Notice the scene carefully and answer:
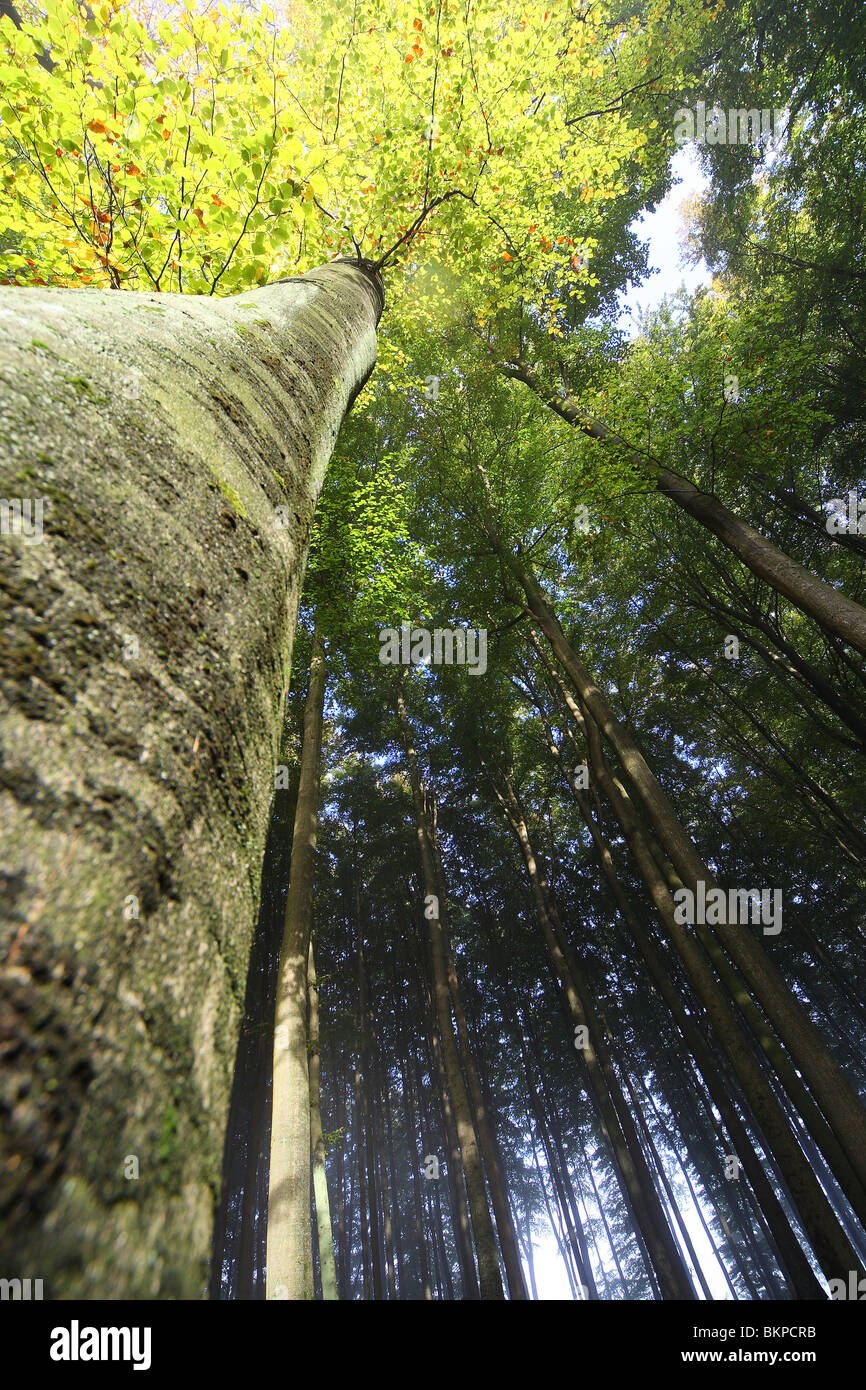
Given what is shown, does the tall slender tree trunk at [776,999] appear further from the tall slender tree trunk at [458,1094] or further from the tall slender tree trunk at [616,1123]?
the tall slender tree trunk at [616,1123]

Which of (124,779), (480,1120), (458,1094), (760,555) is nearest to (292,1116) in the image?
(124,779)

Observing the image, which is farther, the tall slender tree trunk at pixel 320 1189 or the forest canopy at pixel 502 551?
the tall slender tree trunk at pixel 320 1189

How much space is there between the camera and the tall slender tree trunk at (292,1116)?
13.6 ft

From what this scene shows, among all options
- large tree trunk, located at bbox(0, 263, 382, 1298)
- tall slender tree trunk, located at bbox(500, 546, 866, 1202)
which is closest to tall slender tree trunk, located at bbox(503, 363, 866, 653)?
tall slender tree trunk, located at bbox(500, 546, 866, 1202)

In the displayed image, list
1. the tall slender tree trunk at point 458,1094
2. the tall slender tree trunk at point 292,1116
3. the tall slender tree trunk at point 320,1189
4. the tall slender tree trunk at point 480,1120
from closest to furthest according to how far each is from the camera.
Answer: the tall slender tree trunk at point 292,1116, the tall slender tree trunk at point 320,1189, the tall slender tree trunk at point 458,1094, the tall slender tree trunk at point 480,1120

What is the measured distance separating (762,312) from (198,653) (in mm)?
10255

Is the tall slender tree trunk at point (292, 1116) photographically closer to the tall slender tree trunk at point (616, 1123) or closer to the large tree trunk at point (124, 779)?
the large tree trunk at point (124, 779)

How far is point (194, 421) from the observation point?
38.6 inches

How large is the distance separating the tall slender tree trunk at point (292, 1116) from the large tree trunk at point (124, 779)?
4.86m

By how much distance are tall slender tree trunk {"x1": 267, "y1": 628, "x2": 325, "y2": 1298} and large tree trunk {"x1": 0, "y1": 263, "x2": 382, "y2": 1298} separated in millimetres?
4862

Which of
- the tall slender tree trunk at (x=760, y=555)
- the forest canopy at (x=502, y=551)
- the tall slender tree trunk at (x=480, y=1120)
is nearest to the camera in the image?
the forest canopy at (x=502, y=551)

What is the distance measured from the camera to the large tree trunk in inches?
13.2

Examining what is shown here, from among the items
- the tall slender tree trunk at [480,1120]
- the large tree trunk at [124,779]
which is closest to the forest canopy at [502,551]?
the large tree trunk at [124,779]

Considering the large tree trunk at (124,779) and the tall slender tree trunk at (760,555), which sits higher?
the tall slender tree trunk at (760,555)
